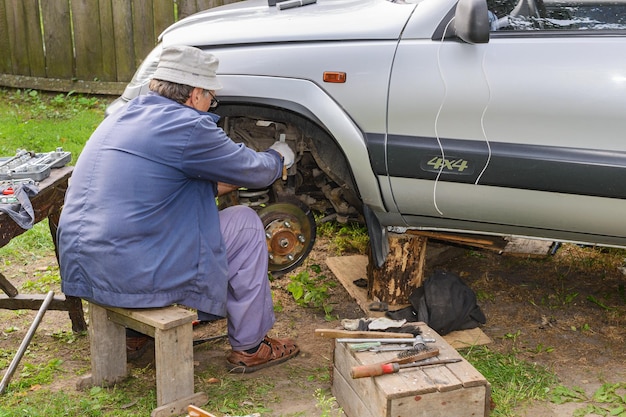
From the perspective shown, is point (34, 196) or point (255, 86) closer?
point (34, 196)

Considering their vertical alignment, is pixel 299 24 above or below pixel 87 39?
above

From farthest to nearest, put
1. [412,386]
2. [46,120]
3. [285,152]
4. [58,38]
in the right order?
1. [58,38]
2. [46,120]
3. [285,152]
4. [412,386]

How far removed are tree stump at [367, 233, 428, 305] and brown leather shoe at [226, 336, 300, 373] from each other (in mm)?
696

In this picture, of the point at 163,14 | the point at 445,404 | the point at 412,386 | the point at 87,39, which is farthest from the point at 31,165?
the point at 87,39

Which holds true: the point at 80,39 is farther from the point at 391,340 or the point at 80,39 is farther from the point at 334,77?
the point at 391,340

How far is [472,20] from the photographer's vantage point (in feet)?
11.0

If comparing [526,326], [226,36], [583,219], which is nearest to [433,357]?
[583,219]

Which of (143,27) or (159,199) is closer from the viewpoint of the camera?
(159,199)

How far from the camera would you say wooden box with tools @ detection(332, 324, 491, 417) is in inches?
117

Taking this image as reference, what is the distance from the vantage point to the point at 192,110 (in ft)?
11.2

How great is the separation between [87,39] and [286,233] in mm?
5346

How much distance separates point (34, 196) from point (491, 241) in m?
2.33

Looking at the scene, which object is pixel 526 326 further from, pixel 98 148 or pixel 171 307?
pixel 98 148

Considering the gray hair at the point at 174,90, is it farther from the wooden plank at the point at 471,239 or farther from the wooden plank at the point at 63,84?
the wooden plank at the point at 63,84
